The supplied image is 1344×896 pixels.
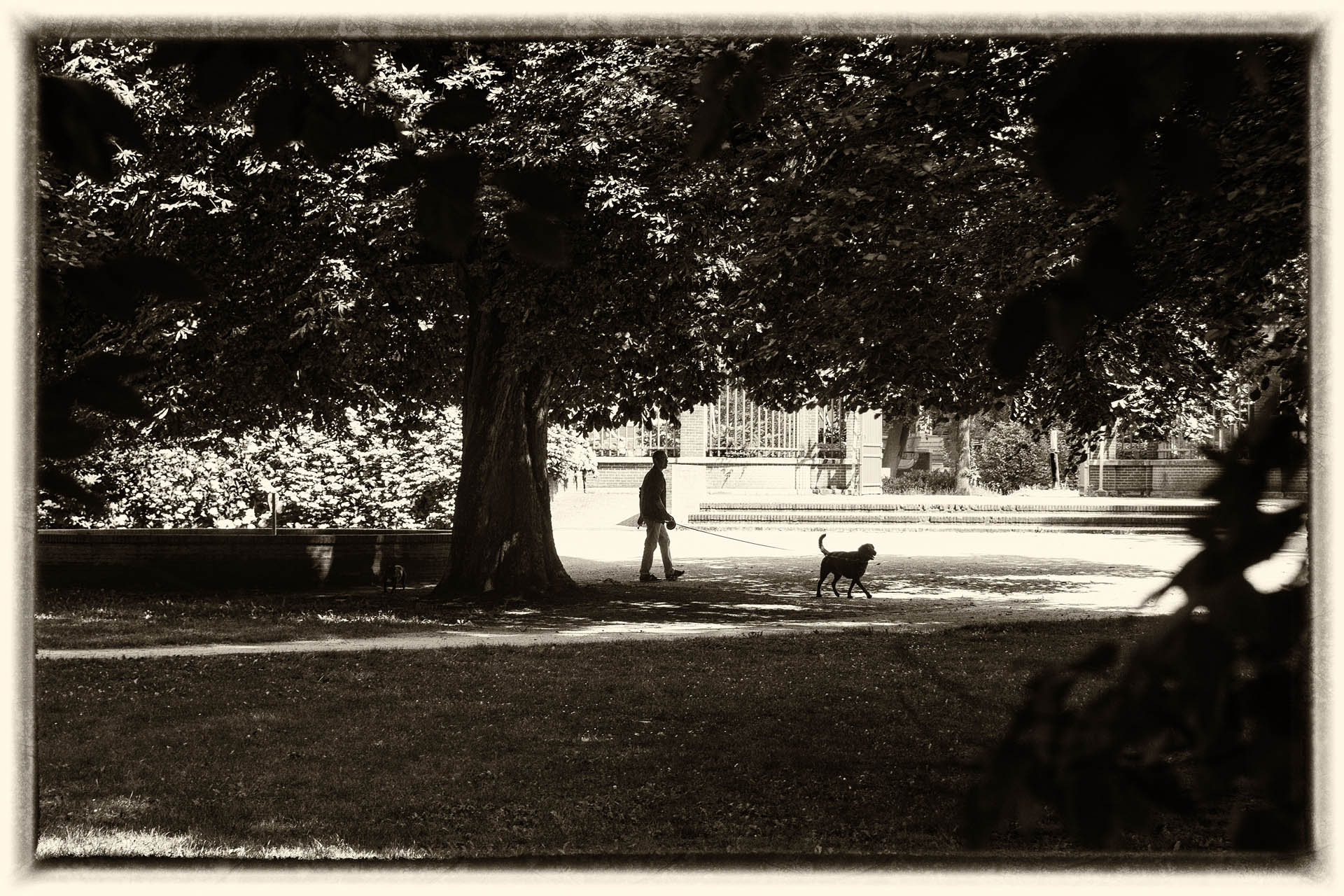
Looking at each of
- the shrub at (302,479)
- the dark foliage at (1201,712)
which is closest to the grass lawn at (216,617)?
the shrub at (302,479)

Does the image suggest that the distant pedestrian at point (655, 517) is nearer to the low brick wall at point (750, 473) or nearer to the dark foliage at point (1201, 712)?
the low brick wall at point (750, 473)

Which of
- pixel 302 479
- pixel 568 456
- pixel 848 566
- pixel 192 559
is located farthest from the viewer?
pixel 568 456

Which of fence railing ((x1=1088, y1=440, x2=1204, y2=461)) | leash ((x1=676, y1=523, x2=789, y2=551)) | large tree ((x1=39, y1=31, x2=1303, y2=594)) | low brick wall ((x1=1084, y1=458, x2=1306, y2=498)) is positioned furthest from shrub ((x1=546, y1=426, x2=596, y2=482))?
low brick wall ((x1=1084, y1=458, x2=1306, y2=498))

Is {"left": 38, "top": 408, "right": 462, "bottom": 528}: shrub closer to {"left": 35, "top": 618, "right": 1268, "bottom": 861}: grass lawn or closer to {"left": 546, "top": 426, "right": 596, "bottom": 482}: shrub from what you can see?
{"left": 546, "top": 426, "right": 596, "bottom": 482}: shrub

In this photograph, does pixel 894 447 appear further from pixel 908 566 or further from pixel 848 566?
pixel 848 566

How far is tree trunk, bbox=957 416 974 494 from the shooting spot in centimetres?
3184

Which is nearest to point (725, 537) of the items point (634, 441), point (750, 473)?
point (750, 473)

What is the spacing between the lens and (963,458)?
32.2 metres

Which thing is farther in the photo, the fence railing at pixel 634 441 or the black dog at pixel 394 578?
the fence railing at pixel 634 441

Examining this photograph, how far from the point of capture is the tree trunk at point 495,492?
1289 cm

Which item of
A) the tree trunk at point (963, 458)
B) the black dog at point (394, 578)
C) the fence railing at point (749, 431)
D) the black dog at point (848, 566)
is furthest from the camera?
the tree trunk at point (963, 458)

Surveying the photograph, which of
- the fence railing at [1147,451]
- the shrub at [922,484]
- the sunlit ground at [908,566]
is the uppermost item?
the fence railing at [1147,451]

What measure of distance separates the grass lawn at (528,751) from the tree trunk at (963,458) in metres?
23.4

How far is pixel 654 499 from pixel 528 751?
913cm
